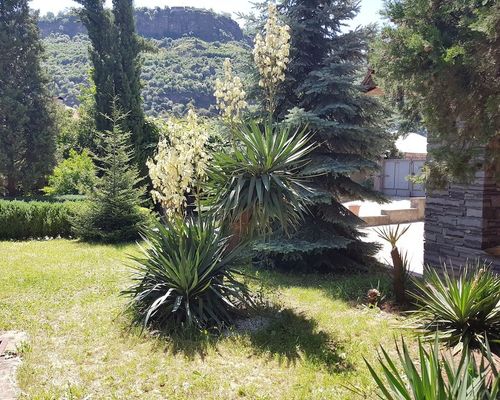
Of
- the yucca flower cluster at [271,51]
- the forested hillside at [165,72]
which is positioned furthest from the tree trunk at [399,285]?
the forested hillside at [165,72]

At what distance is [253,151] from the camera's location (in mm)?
5043

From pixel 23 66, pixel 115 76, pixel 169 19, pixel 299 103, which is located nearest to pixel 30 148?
pixel 23 66

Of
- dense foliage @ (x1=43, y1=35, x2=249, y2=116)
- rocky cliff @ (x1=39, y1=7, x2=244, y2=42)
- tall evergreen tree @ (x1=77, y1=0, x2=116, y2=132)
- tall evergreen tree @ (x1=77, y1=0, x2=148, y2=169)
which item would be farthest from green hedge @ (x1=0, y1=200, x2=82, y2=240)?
rocky cliff @ (x1=39, y1=7, x2=244, y2=42)

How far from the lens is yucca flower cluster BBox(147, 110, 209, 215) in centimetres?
493

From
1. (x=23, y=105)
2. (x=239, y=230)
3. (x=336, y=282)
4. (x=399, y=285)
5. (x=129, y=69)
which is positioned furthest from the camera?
(x=129, y=69)

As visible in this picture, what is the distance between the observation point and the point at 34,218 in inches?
431

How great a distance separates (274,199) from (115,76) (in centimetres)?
1306

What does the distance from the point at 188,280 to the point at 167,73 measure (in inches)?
1527

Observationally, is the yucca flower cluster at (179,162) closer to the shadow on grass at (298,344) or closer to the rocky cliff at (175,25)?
the shadow on grass at (298,344)

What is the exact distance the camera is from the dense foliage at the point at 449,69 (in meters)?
3.91

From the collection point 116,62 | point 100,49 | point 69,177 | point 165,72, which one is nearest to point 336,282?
point 69,177

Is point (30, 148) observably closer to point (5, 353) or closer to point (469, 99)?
point (5, 353)

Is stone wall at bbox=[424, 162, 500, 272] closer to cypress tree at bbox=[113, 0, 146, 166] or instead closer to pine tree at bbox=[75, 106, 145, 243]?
pine tree at bbox=[75, 106, 145, 243]

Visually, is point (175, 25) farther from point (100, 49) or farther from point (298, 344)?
point (298, 344)
